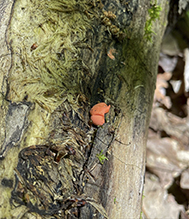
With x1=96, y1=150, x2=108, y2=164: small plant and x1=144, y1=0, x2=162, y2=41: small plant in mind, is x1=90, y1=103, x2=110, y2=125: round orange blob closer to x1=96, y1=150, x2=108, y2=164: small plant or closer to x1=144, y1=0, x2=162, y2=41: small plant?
x1=96, y1=150, x2=108, y2=164: small plant

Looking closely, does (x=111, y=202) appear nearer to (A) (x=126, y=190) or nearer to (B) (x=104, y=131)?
(A) (x=126, y=190)

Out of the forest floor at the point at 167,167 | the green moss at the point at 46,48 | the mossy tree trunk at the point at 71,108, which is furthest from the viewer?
the forest floor at the point at 167,167

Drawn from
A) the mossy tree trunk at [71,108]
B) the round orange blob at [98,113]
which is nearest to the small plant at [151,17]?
the mossy tree trunk at [71,108]

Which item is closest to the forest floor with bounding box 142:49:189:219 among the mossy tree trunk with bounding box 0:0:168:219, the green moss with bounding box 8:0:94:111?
the mossy tree trunk with bounding box 0:0:168:219

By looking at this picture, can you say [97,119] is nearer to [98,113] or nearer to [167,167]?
[98,113]

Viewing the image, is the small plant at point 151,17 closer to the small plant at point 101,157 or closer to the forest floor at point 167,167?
the small plant at point 101,157
